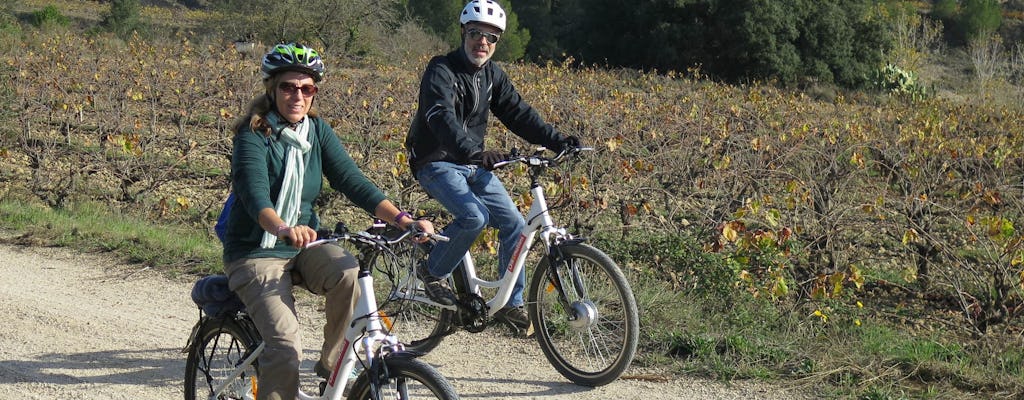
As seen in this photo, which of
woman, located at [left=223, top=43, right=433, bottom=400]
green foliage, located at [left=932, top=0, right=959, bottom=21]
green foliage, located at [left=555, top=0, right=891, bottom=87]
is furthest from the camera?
green foliage, located at [left=932, top=0, right=959, bottom=21]

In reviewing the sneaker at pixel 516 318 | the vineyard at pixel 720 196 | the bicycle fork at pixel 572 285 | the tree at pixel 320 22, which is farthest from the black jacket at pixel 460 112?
the tree at pixel 320 22

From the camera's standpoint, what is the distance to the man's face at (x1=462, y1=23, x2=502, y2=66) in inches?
207

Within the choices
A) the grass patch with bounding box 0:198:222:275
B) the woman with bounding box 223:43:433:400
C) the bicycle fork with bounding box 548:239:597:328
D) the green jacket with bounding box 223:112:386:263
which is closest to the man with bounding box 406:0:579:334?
the bicycle fork with bounding box 548:239:597:328

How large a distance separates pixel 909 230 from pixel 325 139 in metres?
4.51

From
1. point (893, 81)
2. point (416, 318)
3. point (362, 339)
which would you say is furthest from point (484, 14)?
point (893, 81)

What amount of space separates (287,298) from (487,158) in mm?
1408

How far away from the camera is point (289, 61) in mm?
3846

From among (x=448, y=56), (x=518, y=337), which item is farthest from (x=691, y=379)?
(x=448, y=56)

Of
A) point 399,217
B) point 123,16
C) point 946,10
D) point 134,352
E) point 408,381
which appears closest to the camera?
point 408,381

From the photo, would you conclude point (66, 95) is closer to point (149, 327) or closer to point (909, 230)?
point (149, 327)

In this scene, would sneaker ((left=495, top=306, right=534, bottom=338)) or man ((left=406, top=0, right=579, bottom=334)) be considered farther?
sneaker ((left=495, top=306, right=534, bottom=338))

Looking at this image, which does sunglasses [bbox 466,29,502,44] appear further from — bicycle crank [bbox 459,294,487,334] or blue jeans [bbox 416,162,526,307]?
bicycle crank [bbox 459,294,487,334]

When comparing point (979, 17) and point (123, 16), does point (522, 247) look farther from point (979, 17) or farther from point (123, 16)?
point (979, 17)

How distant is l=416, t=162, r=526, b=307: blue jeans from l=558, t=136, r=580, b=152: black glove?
0.39m
